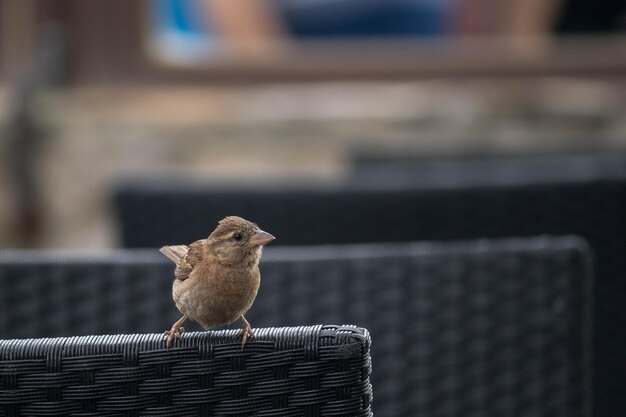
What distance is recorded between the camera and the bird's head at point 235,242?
1620mm

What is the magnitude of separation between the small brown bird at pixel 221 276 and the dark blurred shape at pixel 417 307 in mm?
448

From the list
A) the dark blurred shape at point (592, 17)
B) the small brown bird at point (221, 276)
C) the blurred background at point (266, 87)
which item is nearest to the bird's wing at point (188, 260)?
the small brown bird at point (221, 276)

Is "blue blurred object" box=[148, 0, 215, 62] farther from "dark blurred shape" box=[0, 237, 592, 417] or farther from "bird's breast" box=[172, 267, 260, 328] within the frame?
"bird's breast" box=[172, 267, 260, 328]

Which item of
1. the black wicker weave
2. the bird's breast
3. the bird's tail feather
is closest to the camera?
the black wicker weave

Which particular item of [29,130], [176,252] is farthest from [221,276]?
[29,130]

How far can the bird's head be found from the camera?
5.32 feet

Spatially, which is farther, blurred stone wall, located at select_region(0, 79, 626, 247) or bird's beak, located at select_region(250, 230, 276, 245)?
blurred stone wall, located at select_region(0, 79, 626, 247)

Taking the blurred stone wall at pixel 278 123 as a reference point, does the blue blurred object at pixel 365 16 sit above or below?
above

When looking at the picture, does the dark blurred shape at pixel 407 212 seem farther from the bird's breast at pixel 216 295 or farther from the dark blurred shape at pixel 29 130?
the dark blurred shape at pixel 29 130

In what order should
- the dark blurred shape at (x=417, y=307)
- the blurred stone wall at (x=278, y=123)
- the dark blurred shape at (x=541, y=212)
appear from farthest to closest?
the blurred stone wall at (x=278, y=123)
the dark blurred shape at (x=541, y=212)
the dark blurred shape at (x=417, y=307)

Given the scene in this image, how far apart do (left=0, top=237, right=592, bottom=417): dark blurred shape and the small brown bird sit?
45 centimetres

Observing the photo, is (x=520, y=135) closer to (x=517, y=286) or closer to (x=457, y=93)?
(x=457, y=93)

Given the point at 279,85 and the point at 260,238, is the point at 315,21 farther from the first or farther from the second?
the point at 260,238

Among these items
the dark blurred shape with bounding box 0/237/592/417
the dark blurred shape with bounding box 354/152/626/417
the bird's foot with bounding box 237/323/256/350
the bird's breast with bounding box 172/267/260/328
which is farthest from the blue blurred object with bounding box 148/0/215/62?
the bird's foot with bounding box 237/323/256/350
